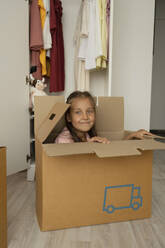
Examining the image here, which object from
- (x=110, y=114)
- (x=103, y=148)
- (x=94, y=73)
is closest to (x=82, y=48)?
(x=94, y=73)

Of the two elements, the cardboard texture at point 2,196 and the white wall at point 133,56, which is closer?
the cardboard texture at point 2,196

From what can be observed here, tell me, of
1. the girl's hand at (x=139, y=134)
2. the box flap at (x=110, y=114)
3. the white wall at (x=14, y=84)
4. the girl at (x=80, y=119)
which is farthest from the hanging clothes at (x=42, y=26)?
the girl's hand at (x=139, y=134)

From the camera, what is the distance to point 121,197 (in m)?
1.09

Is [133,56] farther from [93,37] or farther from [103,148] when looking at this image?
[103,148]

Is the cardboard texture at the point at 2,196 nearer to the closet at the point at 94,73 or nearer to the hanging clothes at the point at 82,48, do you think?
the closet at the point at 94,73

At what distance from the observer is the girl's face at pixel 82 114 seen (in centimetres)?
132

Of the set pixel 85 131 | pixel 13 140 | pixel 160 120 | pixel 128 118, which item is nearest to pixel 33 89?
pixel 13 140

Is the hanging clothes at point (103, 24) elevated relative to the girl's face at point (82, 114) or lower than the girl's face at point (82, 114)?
elevated

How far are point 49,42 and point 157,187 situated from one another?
1548mm

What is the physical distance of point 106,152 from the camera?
2.97 feet

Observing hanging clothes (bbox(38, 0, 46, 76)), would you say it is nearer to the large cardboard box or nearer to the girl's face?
the girl's face

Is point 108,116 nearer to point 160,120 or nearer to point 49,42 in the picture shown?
point 49,42

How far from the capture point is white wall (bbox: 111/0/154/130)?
230 cm

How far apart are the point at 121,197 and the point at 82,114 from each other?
510 millimetres
